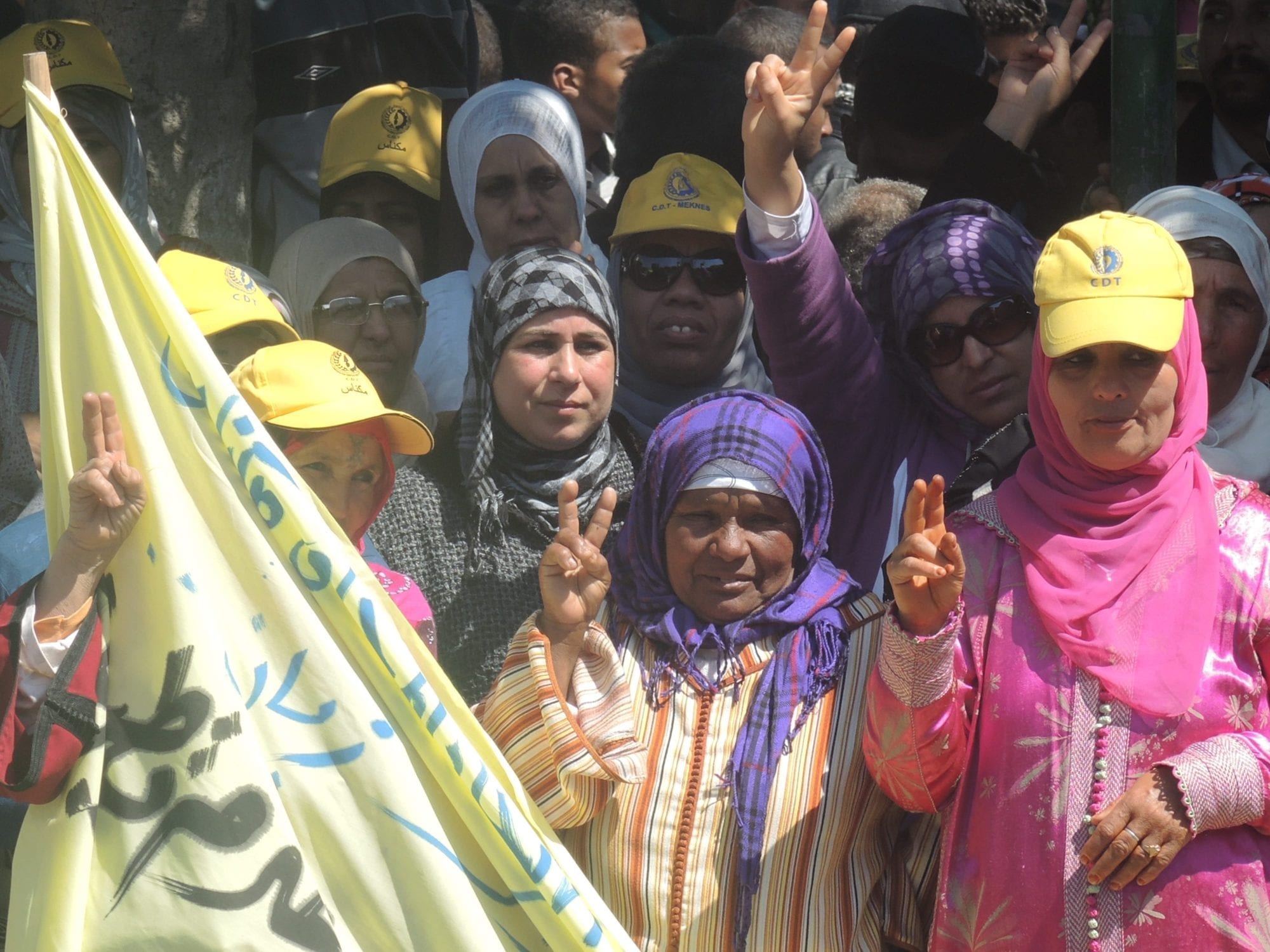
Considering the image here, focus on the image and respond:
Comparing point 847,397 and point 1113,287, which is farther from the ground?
point 1113,287

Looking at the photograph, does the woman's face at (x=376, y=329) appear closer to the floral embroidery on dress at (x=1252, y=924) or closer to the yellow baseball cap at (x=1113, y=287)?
the yellow baseball cap at (x=1113, y=287)

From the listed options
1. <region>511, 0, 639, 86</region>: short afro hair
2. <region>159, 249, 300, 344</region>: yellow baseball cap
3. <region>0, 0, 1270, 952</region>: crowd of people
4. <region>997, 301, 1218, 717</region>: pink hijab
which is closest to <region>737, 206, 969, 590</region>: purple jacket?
<region>0, 0, 1270, 952</region>: crowd of people

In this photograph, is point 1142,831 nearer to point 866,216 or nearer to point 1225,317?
point 1225,317

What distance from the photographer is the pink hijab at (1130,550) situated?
273 cm

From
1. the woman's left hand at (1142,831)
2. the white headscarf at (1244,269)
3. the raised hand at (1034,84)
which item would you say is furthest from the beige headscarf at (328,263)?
the woman's left hand at (1142,831)

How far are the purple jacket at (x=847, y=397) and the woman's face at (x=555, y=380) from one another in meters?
0.37

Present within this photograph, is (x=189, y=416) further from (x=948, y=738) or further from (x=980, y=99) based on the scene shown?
(x=980, y=99)

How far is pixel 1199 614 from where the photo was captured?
2.74 m

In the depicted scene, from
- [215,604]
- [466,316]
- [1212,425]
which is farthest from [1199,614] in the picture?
[466,316]

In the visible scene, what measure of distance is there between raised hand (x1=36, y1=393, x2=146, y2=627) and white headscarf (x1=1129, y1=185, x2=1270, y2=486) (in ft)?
6.82

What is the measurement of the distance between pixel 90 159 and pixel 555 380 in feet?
4.65

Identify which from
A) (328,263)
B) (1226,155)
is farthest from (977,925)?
(1226,155)

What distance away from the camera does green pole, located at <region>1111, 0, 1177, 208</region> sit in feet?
12.9

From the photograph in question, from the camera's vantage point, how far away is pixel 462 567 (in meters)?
3.54
